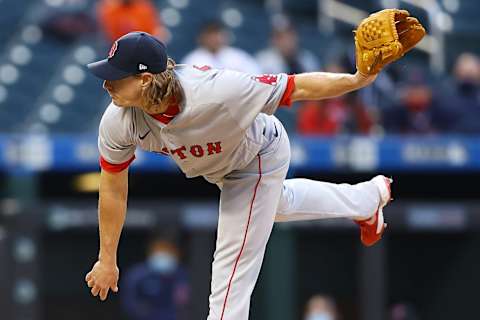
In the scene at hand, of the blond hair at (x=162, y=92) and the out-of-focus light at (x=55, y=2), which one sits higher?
the blond hair at (x=162, y=92)

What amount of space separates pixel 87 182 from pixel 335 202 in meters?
3.67

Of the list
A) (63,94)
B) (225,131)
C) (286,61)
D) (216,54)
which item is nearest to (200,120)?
(225,131)

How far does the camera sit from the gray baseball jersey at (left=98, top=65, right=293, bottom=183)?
4758 mm

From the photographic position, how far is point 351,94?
870 centimetres

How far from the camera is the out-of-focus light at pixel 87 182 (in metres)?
8.75

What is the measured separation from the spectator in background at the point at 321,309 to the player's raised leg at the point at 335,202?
307 centimetres

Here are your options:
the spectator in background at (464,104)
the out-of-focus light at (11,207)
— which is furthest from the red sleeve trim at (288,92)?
the out-of-focus light at (11,207)

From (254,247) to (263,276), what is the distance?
3738 mm

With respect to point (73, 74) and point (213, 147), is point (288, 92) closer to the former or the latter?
point (213, 147)

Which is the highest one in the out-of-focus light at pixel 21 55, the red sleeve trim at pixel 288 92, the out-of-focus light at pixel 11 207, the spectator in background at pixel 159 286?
the red sleeve trim at pixel 288 92

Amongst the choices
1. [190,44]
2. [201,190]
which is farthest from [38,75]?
[201,190]

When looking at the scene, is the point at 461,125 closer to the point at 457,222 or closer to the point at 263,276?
the point at 457,222

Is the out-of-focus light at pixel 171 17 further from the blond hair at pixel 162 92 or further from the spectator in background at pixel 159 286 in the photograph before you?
the blond hair at pixel 162 92

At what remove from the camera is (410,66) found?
9.70 m
